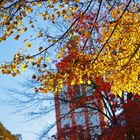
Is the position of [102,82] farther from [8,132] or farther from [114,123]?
[8,132]

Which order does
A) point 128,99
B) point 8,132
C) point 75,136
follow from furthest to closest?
point 8,132 < point 75,136 < point 128,99

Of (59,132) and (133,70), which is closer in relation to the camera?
(133,70)

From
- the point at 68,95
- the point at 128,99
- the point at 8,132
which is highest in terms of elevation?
the point at 8,132

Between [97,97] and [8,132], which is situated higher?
[8,132]

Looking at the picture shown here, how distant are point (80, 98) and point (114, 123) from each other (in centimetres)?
281

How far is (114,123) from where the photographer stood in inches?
756

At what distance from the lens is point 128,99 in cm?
1939

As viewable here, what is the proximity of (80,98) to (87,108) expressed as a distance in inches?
55.0

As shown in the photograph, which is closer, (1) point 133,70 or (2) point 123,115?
(1) point 133,70

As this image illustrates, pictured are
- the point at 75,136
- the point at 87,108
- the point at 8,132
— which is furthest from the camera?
the point at 8,132

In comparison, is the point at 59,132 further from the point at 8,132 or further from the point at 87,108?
the point at 8,132

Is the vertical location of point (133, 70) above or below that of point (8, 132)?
below

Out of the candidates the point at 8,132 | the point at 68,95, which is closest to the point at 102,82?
the point at 68,95

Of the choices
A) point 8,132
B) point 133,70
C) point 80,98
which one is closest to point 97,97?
point 80,98
